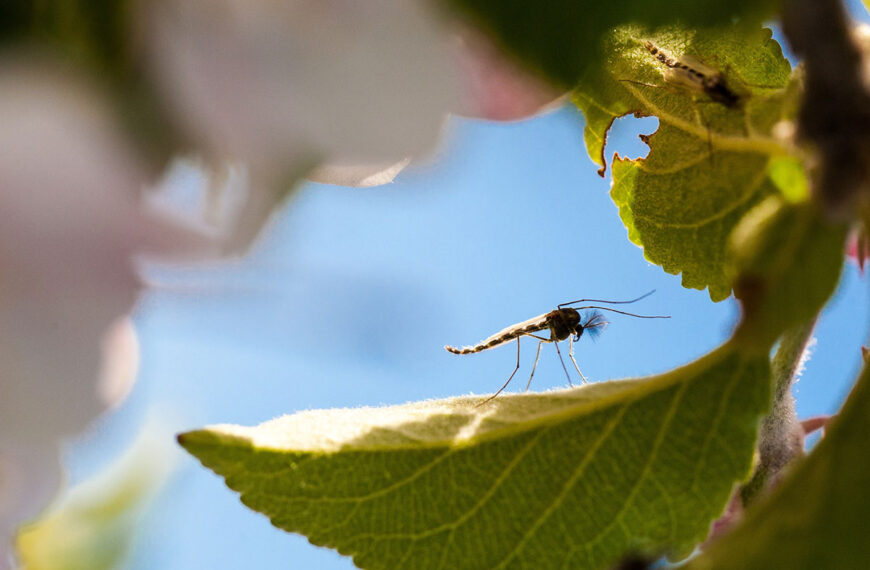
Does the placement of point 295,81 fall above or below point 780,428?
above

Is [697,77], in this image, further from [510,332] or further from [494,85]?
[510,332]

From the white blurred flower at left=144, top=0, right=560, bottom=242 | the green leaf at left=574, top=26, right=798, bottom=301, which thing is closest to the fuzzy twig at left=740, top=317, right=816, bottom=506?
the green leaf at left=574, top=26, right=798, bottom=301

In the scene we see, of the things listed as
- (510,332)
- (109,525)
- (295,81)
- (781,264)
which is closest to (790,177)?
(781,264)

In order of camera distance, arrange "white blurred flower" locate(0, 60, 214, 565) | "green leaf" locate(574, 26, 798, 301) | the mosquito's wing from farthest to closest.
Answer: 1. the mosquito's wing
2. "green leaf" locate(574, 26, 798, 301)
3. "white blurred flower" locate(0, 60, 214, 565)

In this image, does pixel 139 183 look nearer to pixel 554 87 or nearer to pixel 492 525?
pixel 554 87

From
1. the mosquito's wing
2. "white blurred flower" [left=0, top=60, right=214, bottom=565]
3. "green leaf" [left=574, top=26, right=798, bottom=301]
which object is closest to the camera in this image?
"white blurred flower" [left=0, top=60, right=214, bottom=565]

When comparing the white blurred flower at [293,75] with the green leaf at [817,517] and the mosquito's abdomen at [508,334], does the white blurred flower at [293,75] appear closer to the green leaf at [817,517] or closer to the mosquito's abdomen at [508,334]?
the green leaf at [817,517]

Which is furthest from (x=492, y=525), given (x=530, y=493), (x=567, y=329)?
(x=567, y=329)

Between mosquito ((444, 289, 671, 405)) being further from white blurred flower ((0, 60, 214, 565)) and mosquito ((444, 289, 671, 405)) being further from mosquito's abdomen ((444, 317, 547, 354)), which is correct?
white blurred flower ((0, 60, 214, 565))

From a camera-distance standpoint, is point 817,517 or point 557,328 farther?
point 557,328
